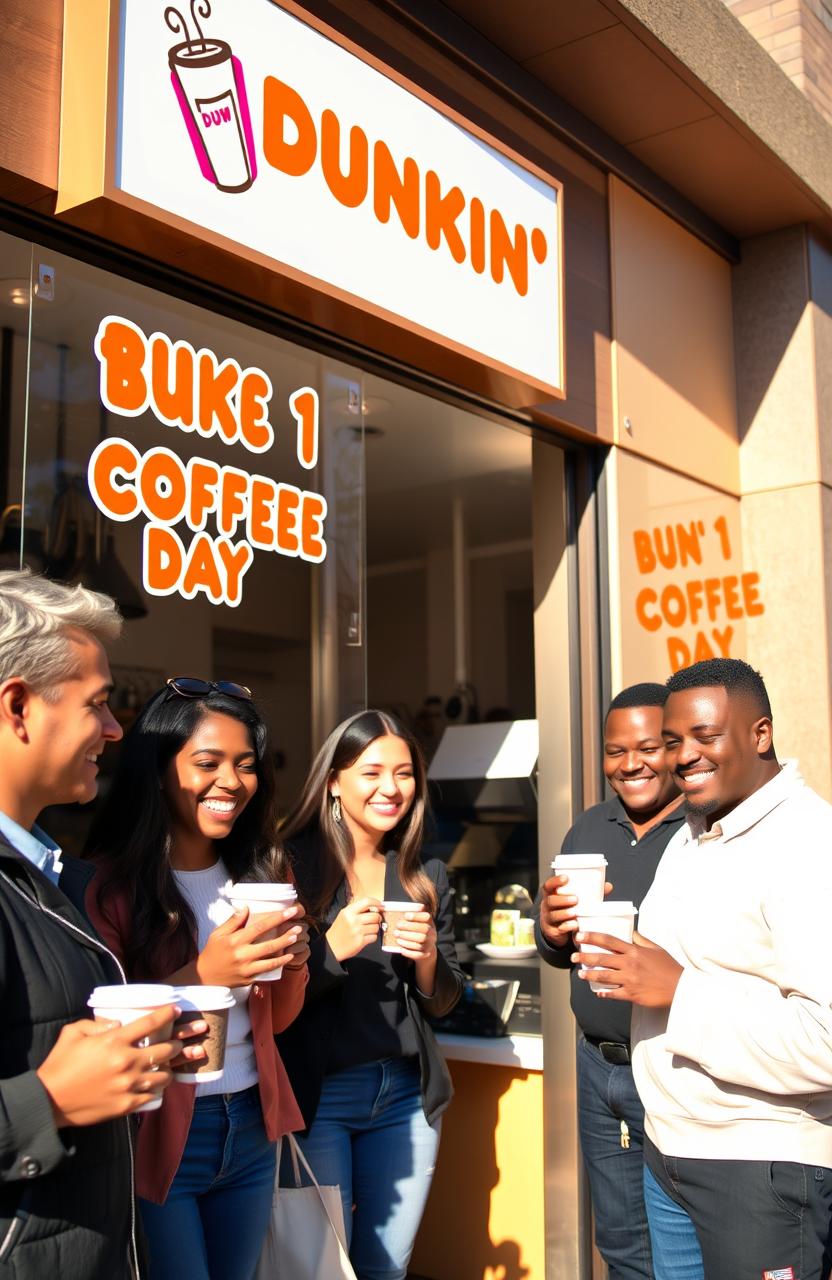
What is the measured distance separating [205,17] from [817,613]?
341 centimetres

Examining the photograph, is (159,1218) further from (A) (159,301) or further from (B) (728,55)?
(B) (728,55)

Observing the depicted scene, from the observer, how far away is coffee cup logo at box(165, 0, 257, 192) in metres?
2.65

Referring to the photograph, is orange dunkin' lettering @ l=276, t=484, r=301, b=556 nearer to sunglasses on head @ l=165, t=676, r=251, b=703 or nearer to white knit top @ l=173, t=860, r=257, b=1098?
sunglasses on head @ l=165, t=676, r=251, b=703

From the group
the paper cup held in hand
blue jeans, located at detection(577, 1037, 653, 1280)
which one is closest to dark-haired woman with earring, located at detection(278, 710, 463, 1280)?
blue jeans, located at detection(577, 1037, 653, 1280)

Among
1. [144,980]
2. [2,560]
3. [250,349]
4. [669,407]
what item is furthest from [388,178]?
[2,560]

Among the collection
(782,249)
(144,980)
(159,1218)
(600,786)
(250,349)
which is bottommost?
(159,1218)

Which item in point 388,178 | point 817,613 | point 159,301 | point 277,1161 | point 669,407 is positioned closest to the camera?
point 277,1161

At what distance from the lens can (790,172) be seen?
15.8ft

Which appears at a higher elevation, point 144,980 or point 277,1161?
point 144,980

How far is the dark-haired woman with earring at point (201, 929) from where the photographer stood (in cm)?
226

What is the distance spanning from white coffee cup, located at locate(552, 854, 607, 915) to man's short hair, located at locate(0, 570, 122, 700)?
125 centimetres

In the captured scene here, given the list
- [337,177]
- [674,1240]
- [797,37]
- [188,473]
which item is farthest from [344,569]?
[797,37]

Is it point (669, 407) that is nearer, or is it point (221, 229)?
point (221, 229)

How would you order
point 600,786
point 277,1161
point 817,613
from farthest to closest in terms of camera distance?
point 817,613
point 600,786
point 277,1161
